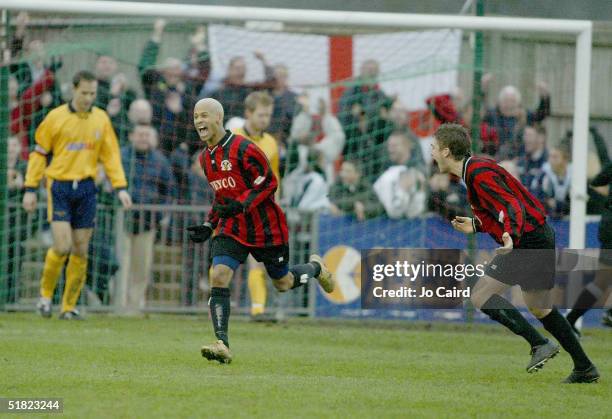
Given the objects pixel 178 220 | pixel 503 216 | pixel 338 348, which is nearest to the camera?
pixel 503 216

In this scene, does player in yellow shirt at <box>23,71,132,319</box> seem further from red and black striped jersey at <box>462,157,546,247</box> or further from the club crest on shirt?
red and black striped jersey at <box>462,157,546,247</box>

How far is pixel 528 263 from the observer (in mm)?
8359

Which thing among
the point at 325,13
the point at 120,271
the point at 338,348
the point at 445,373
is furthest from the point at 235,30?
the point at 445,373

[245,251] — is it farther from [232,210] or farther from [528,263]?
[528,263]

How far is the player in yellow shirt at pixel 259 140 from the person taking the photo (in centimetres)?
1279

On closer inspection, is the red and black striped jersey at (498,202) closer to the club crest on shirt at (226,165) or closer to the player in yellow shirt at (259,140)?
the club crest on shirt at (226,165)

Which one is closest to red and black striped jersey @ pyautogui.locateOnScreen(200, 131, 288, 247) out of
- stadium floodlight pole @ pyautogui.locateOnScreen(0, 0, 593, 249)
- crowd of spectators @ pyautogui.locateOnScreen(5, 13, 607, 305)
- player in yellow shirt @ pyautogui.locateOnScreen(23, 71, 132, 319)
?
player in yellow shirt @ pyautogui.locateOnScreen(23, 71, 132, 319)

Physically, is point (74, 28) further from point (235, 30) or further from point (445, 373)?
point (445, 373)

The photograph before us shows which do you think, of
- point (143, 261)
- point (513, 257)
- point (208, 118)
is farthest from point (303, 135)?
point (513, 257)

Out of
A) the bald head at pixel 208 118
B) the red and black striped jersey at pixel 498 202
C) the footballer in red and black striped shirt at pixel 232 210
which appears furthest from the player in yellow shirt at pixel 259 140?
the red and black striped jersey at pixel 498 202

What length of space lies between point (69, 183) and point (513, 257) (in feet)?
20.3

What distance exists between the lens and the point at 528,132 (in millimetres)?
14883

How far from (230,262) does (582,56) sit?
5.94 m

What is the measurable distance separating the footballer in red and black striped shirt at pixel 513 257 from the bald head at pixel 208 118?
5.68 feet
